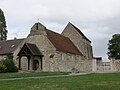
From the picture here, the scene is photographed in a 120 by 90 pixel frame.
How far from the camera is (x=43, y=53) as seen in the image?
156 feet

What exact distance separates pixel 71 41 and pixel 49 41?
45.8ft

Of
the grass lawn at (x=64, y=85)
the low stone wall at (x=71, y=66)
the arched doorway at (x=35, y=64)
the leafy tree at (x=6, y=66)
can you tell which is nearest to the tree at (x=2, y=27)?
the arched doorway at (x=35, y=64)

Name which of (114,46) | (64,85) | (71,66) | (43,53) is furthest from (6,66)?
(114,46)

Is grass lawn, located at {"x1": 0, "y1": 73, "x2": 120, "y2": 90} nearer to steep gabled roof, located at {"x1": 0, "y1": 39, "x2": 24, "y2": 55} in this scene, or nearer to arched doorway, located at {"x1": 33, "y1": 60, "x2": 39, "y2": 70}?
arched doorway, located at {"x1": 33, "y1": 60, "x2": 39, "y2": 70}

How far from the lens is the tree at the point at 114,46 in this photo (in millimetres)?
72725

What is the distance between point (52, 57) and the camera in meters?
46.5

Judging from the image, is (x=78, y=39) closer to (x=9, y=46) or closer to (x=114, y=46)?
(x=9, y=46)

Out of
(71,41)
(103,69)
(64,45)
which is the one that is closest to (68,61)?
(64,45)

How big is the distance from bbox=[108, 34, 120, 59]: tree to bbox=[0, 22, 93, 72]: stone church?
62.8 feet

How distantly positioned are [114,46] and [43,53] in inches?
1269

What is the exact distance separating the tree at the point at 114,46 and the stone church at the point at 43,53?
1914 cm

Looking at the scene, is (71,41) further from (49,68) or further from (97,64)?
(49,68)

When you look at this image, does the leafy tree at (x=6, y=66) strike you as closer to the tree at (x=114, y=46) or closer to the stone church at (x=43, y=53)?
the stone church at (x=43, y=53)

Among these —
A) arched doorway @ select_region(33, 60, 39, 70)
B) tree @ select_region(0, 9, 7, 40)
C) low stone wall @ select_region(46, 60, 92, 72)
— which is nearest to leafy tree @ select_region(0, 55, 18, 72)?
arched doorway @ select_region(33, 60, 39, 70)
